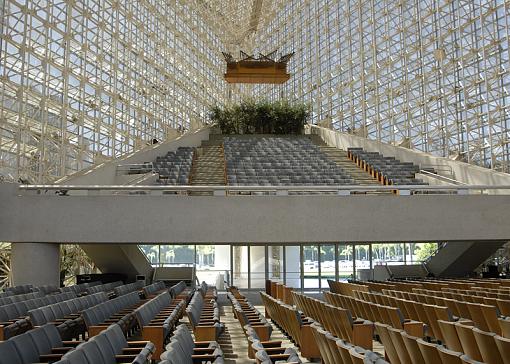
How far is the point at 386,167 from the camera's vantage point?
2586 cm

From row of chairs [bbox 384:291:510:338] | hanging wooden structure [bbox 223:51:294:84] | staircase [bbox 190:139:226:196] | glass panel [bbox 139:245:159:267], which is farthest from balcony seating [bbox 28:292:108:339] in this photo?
hanging wooden structure [bbox 223:51:294:84]

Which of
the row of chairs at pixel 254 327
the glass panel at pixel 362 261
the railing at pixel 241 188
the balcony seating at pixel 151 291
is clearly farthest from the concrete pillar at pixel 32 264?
the glass panel at pixel 362 261

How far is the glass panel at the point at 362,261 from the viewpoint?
21197mm

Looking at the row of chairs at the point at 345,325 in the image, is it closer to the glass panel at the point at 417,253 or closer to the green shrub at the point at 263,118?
the glass panel at the point at 417,253

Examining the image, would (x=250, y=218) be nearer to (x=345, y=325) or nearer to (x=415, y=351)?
(x=345, y=325)

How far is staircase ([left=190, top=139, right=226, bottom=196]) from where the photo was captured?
80.7ft

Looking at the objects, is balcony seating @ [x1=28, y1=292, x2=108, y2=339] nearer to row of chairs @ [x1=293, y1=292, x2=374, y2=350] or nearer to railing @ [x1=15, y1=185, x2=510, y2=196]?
row of chairs @ [x1=293, y1=292, x2=374, y2=350]

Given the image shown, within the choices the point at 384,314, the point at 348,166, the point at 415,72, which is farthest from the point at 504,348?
the point at 415,72

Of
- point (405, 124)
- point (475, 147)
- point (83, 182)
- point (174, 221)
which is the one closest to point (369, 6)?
point (405, 124)

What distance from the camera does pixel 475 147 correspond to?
26312 millimetres

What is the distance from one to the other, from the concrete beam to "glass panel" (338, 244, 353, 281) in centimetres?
668

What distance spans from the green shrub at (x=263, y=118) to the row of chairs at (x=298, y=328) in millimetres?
29543

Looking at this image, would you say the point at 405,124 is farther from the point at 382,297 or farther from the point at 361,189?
the point at 382,297

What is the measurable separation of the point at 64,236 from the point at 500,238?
33.5 feet
